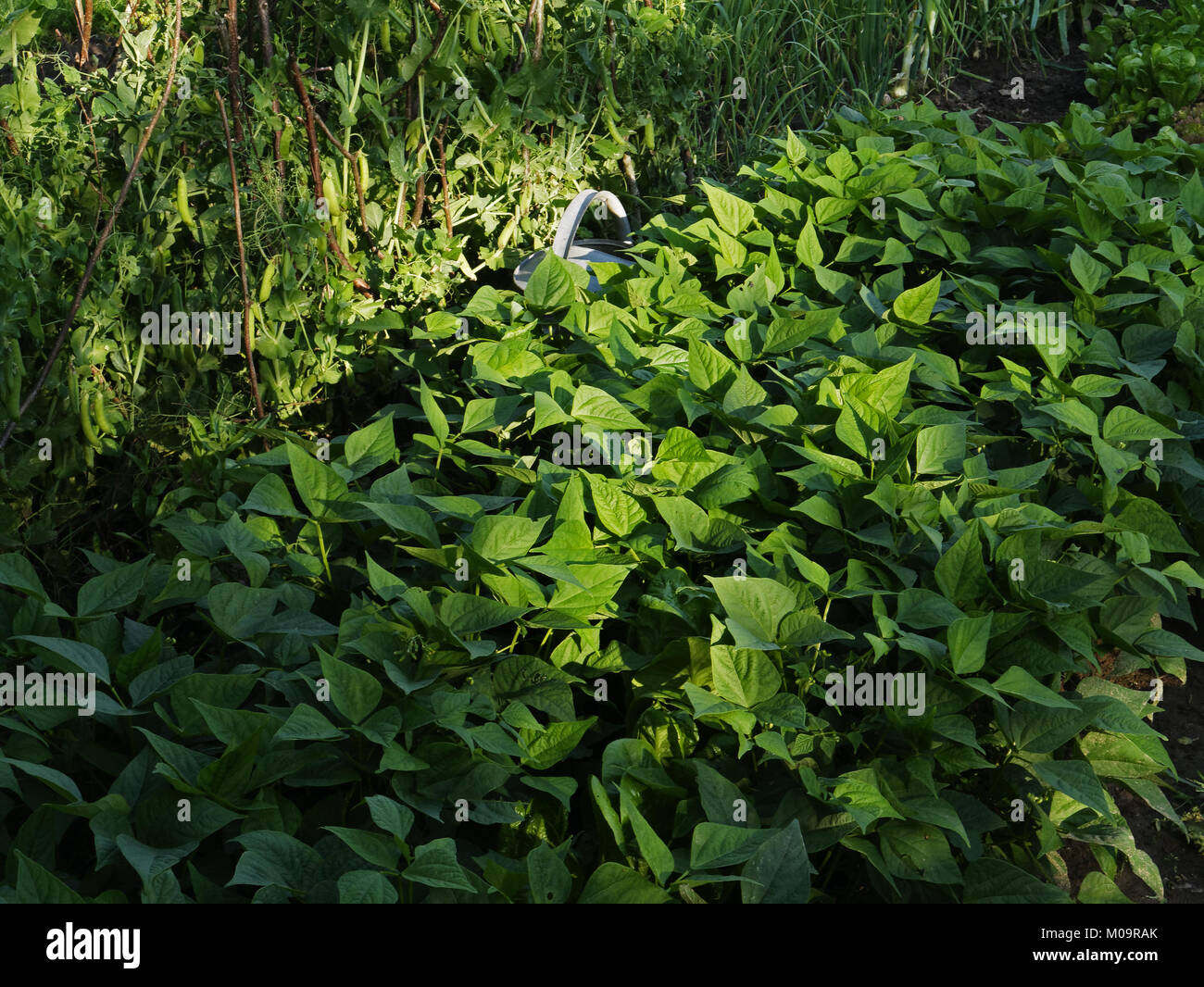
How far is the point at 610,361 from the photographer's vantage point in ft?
8.36

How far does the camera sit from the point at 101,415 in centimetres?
253

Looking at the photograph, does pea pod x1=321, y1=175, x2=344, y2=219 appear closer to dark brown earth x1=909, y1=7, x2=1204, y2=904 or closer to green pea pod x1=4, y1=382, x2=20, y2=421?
green pea pod x1=4, y1=382, x2=20, y2=421

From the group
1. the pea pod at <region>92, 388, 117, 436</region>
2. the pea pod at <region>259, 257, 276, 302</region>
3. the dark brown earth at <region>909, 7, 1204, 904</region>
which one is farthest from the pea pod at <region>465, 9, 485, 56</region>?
the dark brown earth at <region>909, 7, 1204, 904</region>

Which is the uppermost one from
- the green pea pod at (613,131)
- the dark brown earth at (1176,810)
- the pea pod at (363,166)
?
the green pea pod at (613,131)

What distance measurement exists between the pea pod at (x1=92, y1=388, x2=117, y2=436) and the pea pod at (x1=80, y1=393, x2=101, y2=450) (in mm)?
16

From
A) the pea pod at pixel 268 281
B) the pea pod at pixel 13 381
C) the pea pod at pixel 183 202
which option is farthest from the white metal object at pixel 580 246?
the pea pod at pixel 13 381

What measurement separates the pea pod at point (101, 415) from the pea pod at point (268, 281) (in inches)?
17.6

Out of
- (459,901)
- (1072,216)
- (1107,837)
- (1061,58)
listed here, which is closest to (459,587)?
(459,901)

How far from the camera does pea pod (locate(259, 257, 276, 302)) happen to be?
8.75ft

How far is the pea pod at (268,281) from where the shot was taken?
2.67m

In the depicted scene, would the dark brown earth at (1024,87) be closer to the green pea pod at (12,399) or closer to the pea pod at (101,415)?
the pea pod at (101,415)

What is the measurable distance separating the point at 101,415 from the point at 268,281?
0.51 m

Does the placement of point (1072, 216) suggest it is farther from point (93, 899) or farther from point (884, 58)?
point (93, 899)

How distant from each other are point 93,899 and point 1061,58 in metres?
6.12
